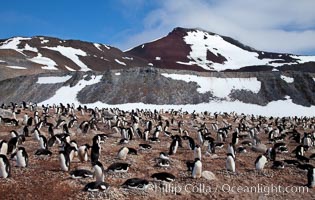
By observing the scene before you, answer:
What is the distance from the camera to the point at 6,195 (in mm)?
12203

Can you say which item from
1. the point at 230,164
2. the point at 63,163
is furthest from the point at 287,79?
the point at 63,163

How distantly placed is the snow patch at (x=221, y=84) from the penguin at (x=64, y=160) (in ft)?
147

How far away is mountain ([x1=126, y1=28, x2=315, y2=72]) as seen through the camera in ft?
375

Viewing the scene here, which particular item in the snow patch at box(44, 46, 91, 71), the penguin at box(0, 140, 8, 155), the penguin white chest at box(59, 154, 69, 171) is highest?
the snow patch at box(44, 46, 91, 71)

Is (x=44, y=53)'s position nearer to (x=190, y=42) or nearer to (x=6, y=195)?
(x=190, y=42)

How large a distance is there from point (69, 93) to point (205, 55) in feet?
241

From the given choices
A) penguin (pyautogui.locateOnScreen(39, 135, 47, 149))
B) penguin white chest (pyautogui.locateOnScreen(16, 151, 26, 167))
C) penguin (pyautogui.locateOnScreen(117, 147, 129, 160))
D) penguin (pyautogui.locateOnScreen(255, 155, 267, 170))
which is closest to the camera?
penguin white chest (pyautogui.locateOnScreen(16, 151, 26, 167))

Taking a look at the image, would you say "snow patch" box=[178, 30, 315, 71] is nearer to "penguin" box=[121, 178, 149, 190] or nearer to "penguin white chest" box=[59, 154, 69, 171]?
"penguin white chest" box=[59, 154, 69, 171]

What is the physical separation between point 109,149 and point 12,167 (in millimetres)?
5727

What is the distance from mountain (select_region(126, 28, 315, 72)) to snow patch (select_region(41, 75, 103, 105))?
4949cm

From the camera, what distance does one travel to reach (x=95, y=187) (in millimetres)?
12336

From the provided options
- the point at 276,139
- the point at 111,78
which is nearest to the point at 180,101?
the point at 111,78

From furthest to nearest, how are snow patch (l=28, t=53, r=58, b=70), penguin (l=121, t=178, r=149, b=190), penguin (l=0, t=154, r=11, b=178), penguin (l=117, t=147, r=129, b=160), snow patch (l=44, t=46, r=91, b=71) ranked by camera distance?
1. snow patch (l=44, t=46, r=91, b=71)
2. snow patch (l=28, t=53, r=58, b=70)
3. penguin (l=117, t=147, r=129, b=160)
4. penguin (l=0, t=154, r=11, b=178)
5. penguin (l=121, t=178, r=149, b=190)

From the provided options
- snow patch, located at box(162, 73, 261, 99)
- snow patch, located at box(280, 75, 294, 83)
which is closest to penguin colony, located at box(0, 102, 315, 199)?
snow patch, located at box(162, 73, 261, 99)
